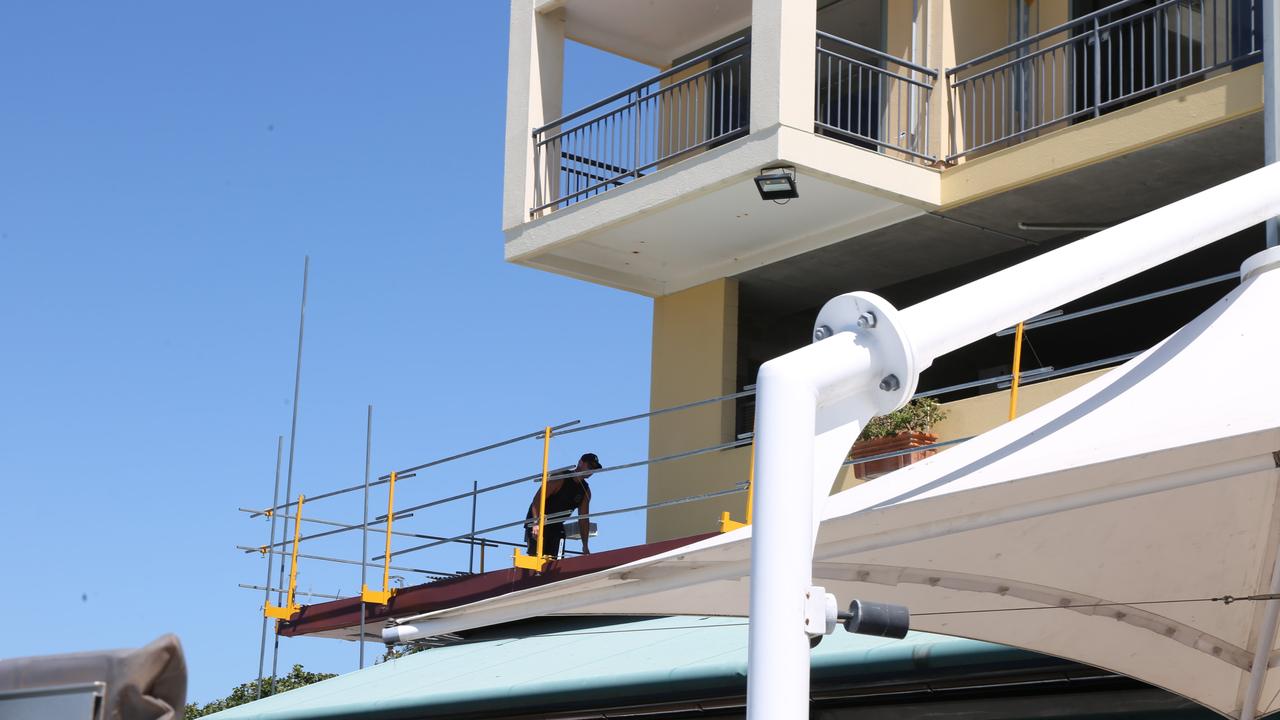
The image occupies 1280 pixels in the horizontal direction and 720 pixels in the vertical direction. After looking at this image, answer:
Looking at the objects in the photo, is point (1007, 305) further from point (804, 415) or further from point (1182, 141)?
point (1182, 141)

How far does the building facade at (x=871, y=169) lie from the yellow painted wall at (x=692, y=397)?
1.0 inches

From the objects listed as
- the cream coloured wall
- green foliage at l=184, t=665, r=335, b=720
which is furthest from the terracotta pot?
green foliage at l=184, t=665, r=335, b=720

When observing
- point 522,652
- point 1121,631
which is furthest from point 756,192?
point 1121,631

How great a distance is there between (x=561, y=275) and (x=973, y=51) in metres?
4.52

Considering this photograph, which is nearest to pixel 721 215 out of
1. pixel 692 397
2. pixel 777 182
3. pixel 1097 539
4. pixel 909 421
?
pixel 777 182

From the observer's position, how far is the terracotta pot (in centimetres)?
1292

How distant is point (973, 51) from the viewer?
50.9 feet

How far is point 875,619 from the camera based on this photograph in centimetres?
400

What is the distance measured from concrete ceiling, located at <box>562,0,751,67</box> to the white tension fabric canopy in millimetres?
9980

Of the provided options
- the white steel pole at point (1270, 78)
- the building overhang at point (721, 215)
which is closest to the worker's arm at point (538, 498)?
the building overhang at point (721, 215)

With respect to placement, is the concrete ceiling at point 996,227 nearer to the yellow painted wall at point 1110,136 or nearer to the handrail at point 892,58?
the yellow painted wall at point 1110,136

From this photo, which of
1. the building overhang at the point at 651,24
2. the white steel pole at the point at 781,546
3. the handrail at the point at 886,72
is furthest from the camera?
the building overhang at the point at 651,24

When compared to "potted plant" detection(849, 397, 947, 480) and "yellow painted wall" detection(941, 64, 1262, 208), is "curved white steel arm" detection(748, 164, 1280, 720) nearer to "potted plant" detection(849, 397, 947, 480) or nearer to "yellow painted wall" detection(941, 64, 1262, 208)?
"yellow painted wall" detection(941, 64, 1262, 208)

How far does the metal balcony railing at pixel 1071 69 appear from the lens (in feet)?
45.5
